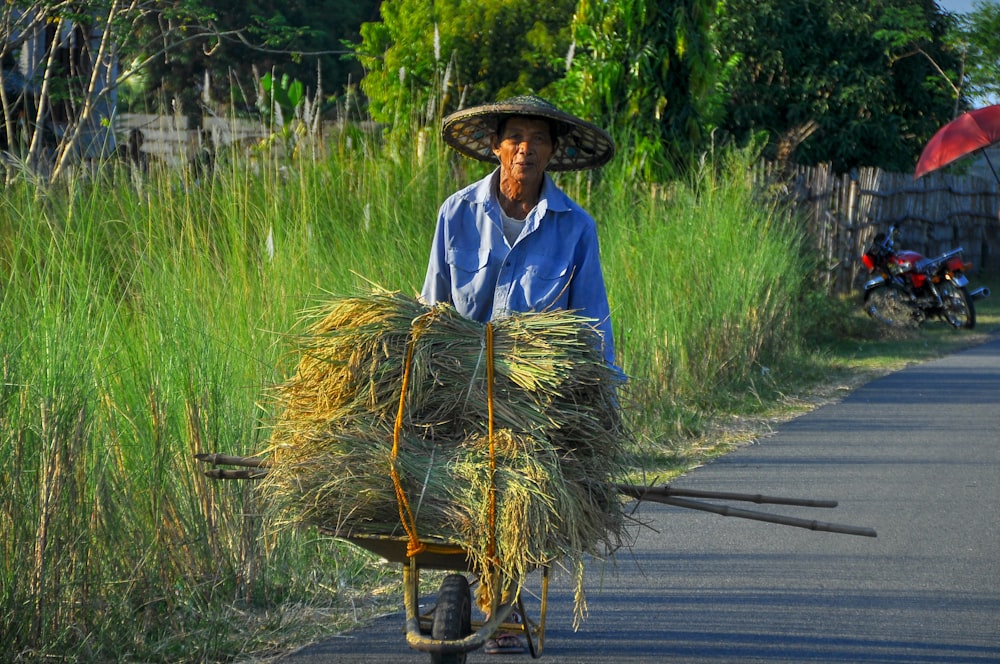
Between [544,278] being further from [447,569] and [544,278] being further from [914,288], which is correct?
[914,288]

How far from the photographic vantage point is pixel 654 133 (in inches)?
471

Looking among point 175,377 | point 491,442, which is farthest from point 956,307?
point 491,442

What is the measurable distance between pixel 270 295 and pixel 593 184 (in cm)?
543

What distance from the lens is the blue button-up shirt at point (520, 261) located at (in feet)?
13.7

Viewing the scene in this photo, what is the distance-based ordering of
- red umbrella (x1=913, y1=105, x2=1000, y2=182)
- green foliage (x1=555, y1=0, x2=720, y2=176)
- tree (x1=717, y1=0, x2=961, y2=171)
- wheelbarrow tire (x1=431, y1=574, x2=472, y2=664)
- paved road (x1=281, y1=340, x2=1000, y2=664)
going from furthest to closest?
tree (x1=717, y1=0, x2=961, y2=171), red umbrella (x1=913, y1=105, x2=1000, y2=182), green foliage (x1=555, y1=0, x2=720, y2=176), paved road (x1=281, y1=340, x2=1000, y2=664), wheelbarrow tire (x1=431, y1=574, x2=472, y2=664)

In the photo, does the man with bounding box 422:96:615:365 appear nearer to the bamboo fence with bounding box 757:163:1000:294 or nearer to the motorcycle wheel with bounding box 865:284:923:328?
the bamboo fence with bounding box 757:163:1000:294

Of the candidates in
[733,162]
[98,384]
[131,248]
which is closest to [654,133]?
[733,162]

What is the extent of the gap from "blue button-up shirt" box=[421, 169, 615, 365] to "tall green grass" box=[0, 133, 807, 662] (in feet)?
2.29

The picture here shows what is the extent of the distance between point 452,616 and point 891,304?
13827mm

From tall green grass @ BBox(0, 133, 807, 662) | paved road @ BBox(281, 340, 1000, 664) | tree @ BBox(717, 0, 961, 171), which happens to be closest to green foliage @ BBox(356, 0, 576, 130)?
tree @ BBox(717, 0, 961, 171)

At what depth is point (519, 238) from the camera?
13.8 ft

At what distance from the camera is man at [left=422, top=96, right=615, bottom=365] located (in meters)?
4.20

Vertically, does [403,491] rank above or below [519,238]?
below

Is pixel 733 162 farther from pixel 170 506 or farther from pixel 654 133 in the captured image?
pixel 170 506
